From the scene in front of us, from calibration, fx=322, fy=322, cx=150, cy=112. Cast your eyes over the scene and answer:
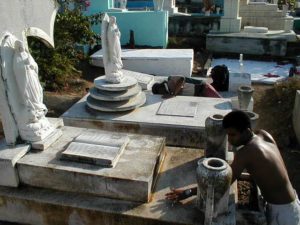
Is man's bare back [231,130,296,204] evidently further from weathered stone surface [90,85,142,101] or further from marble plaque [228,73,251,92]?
marble plaque [228,73,251,92]

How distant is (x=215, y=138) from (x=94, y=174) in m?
1.77

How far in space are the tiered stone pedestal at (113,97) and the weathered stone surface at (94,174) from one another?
217 cm

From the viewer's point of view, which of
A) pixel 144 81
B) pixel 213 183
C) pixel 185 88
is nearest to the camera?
pixel 213 183

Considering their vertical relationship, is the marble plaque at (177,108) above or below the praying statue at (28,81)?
below

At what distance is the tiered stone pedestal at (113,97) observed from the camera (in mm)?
6652

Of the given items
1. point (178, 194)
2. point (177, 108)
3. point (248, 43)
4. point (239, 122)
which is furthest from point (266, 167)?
point (248, 43)

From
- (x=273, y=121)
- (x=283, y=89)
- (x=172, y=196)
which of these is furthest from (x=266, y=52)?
(x=172, y=196)

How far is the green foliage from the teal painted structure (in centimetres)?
190

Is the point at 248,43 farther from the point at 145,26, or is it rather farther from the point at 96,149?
the point at 96,149

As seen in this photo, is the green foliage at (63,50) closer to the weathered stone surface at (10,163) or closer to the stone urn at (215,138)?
the weathered stone surface at (10,163)

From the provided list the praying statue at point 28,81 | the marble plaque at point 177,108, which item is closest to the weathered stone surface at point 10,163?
the praying statue at point 28,81

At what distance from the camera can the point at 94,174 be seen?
13.6ft

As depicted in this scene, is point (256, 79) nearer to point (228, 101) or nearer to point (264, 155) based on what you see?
point (228, 101)

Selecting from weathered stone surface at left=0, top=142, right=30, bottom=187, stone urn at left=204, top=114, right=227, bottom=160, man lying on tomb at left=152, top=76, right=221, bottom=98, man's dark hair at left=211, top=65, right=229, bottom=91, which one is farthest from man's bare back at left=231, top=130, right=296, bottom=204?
man's dark hair at left=211, top=65, right=229, bottom=91
